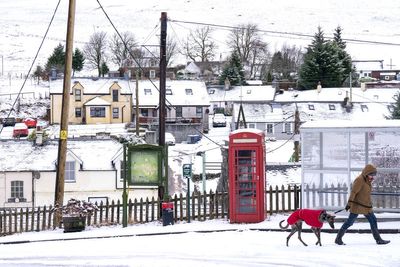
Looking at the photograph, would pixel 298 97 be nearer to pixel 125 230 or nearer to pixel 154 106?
pixel 154 106

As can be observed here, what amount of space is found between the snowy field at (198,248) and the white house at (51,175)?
25.0m

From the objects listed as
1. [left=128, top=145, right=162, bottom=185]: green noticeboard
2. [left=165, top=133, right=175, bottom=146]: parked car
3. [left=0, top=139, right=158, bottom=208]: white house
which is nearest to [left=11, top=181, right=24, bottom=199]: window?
[left=0, top=139, right=158, bottom=208]: white house

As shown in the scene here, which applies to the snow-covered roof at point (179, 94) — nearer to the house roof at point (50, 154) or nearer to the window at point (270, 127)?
the window at point (270, 127)

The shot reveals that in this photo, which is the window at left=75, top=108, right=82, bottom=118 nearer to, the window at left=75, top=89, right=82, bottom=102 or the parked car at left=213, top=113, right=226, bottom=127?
the window at left=75, top=89, right=82, bottom=102

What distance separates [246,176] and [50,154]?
28924 mm

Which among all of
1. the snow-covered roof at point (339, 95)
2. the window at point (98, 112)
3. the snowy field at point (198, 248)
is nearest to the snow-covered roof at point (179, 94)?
the window at point (98, 112)

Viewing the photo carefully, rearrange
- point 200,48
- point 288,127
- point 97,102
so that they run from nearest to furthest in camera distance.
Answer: point 288,127 < point 97,102 < point 200,48

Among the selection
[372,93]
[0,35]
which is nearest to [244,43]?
[0,35]

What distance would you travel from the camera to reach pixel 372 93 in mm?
86438

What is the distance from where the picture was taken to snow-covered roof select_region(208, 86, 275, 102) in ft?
294

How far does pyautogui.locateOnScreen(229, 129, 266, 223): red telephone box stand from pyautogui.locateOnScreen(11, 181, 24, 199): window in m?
27.7

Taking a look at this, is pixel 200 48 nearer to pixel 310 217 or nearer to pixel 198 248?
pixel 198 248

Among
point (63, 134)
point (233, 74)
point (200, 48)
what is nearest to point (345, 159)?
point (63, 134)

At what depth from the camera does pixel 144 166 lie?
21469 millimetres
